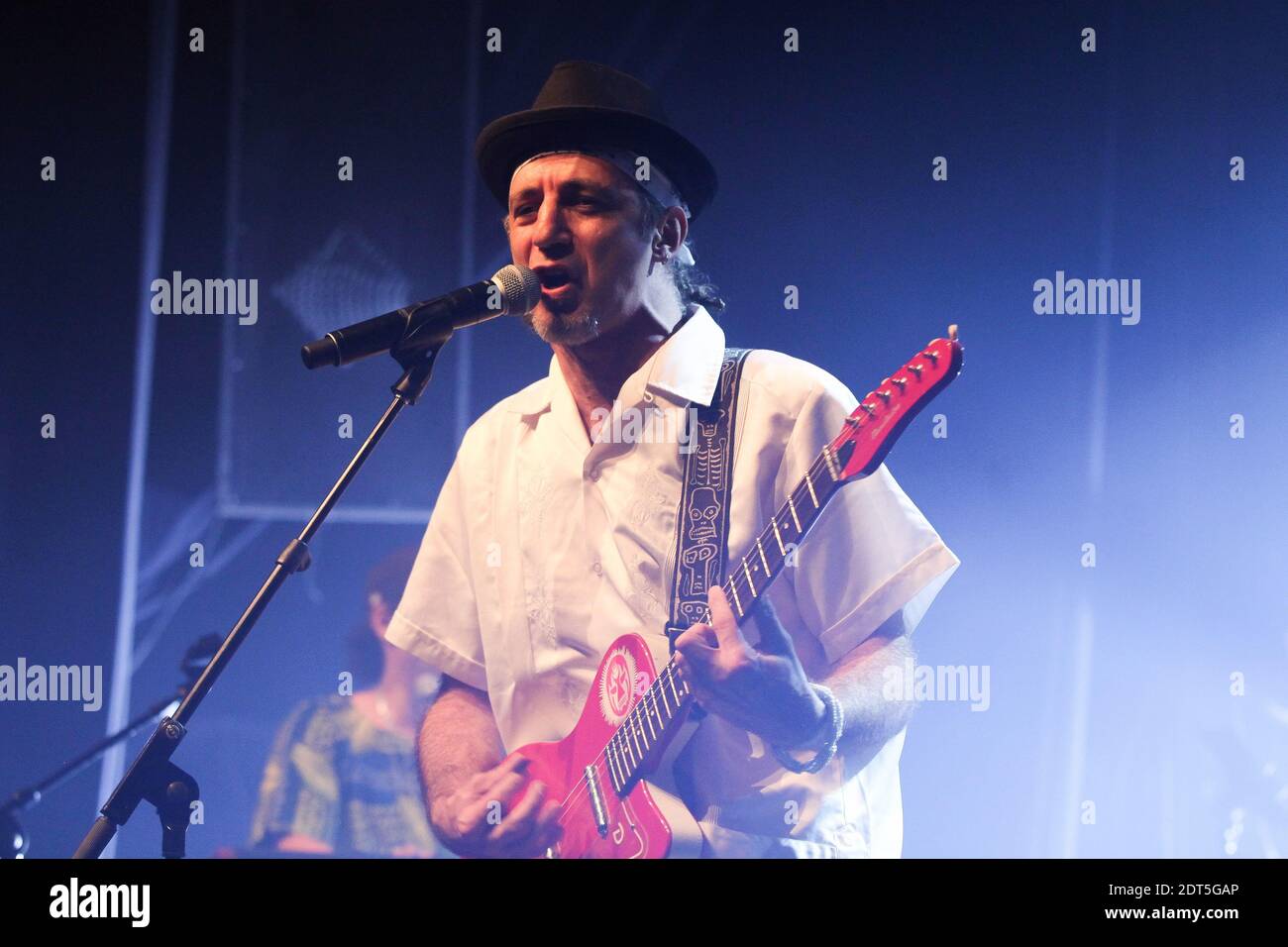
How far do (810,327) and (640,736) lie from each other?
94 centimetres

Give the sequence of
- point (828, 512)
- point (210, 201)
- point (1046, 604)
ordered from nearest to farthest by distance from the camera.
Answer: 1. point (828, 512)
2. point (1046, 604)
3. point (210, 201)

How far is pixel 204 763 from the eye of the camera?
2.54 meters

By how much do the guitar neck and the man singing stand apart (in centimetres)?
4

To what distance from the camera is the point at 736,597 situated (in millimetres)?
2270

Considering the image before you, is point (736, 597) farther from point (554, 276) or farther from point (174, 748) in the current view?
point (174, 748)

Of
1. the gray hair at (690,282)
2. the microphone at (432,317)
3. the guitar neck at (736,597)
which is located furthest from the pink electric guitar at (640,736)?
the microphone at (432,317)

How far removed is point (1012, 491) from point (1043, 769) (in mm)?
590

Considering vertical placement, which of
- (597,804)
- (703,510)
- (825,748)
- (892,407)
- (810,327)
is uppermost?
(810,327)

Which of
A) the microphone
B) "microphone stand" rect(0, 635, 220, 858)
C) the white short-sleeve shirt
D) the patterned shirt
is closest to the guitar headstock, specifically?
the white short-sleeve shirt

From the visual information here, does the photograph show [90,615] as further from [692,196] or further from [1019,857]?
[1019,857]

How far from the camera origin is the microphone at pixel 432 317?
1.91 meters

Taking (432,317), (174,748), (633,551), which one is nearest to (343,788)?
(174,748)

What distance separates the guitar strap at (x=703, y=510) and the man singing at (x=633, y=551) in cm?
2
